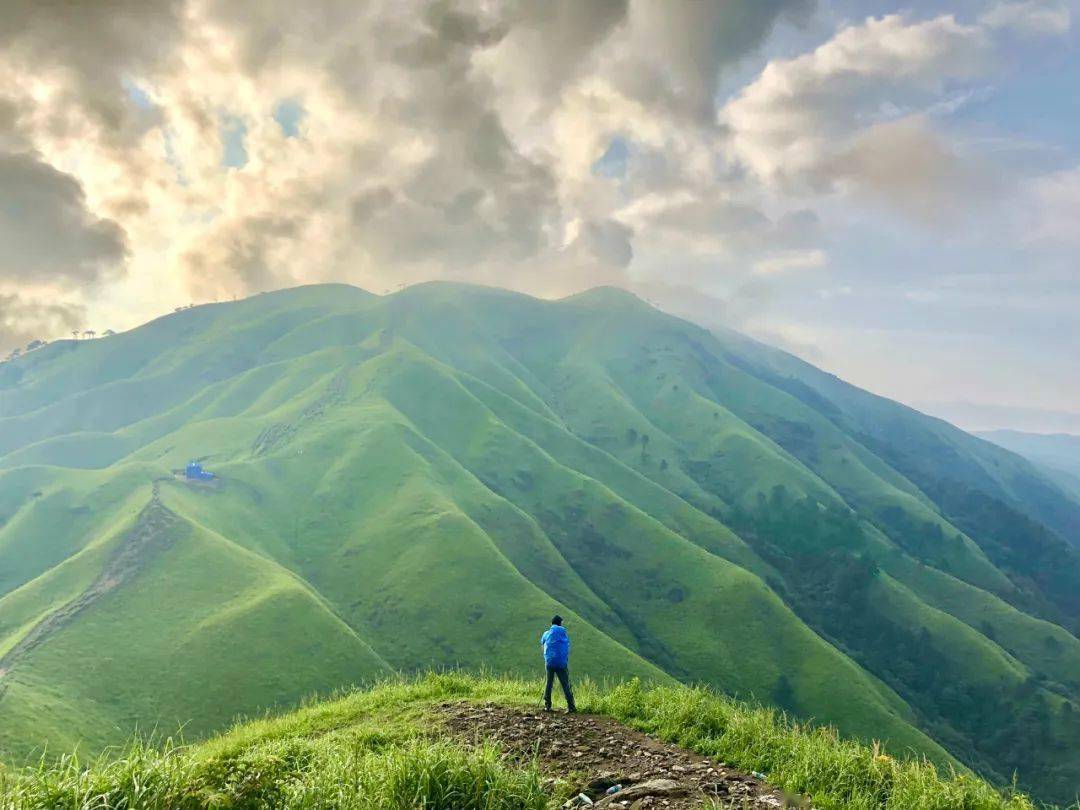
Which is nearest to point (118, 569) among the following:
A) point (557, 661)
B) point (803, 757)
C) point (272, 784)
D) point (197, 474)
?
point (197, 474)

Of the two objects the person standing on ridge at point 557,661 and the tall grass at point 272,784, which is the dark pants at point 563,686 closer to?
the person standing on ridge at point 557,661

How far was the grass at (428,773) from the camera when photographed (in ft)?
30.2

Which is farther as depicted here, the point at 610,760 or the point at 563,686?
the point at 563,686

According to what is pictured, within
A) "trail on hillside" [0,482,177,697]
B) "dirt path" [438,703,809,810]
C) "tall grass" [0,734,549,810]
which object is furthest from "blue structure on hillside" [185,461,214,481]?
"tall grass" [0,734,549,810]

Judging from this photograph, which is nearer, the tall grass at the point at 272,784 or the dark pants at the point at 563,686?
the tall grass at the point at 272,784

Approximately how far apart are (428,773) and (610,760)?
5.85m

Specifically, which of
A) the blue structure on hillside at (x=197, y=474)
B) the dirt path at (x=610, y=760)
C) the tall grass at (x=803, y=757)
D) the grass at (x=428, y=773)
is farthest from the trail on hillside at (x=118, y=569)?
the tall grass at (x=803, y=757)

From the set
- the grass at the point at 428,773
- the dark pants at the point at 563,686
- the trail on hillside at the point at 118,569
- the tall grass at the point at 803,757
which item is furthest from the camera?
the trail on hillside at the point at 118,569

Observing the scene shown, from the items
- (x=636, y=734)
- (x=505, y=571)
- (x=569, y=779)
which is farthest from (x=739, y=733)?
(x=505, y=571)

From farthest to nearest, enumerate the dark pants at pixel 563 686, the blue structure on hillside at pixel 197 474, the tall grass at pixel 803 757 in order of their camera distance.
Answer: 1. the blue structure on hillside at pixel 197 474
2. the dark pants at pixel 563 686
3. the tall grass at pixel 803 757

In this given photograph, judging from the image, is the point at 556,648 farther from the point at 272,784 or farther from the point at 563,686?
the point at 272,784

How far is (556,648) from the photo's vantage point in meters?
19.4

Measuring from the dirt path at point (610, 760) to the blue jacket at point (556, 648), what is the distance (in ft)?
4.47

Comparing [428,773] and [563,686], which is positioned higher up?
[428,773]
